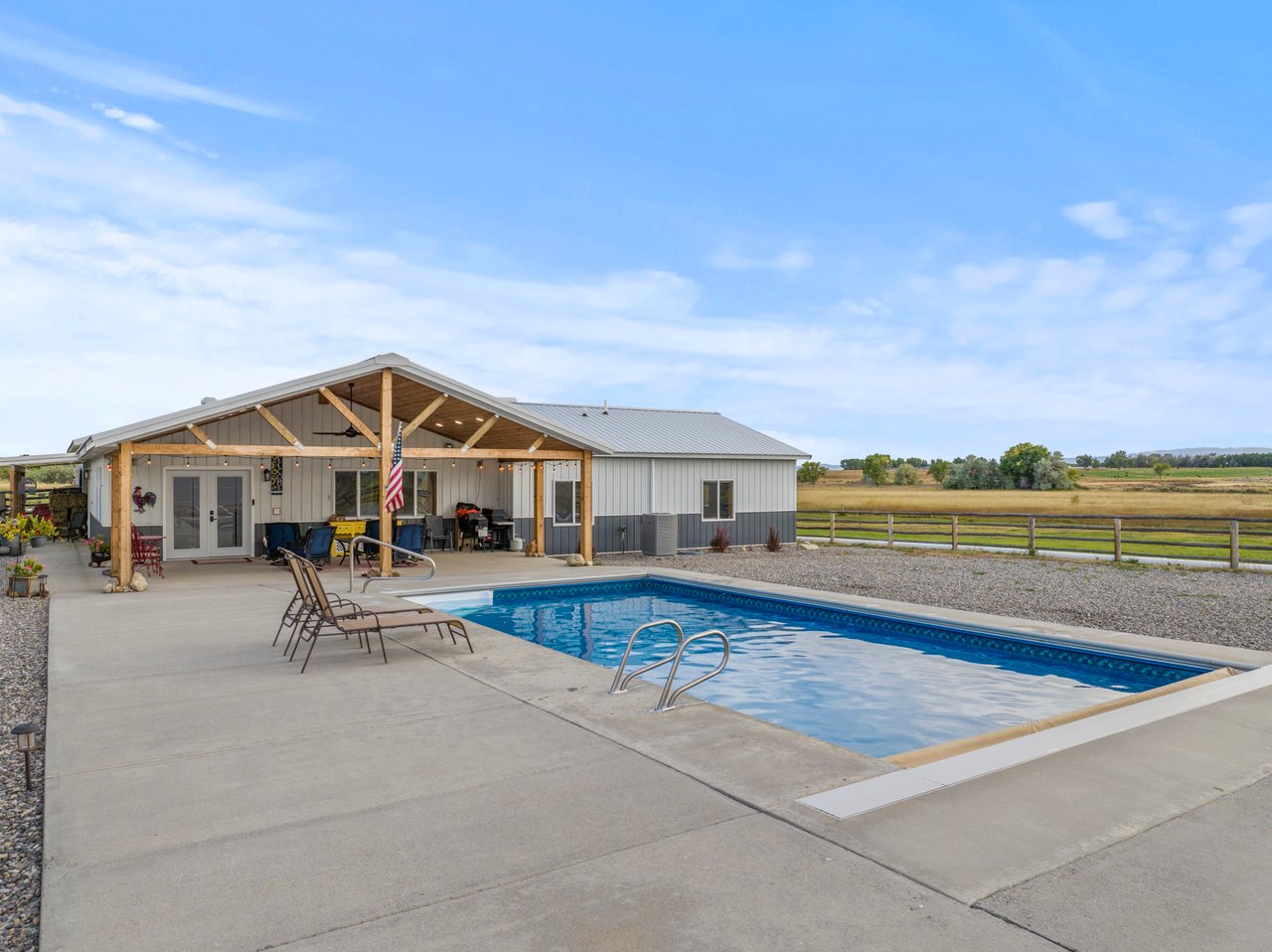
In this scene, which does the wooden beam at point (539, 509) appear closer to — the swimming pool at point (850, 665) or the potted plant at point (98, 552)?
the swimming pool at point (850, 665)

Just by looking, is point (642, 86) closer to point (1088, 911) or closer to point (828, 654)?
point (828, 654)

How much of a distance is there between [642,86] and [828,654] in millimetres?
14448

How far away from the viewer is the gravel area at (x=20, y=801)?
3.10 metres

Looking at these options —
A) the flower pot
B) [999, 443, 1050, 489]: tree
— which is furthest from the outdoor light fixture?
[999, 443, 1050, 489]: tree

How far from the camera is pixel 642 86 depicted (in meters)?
18.6

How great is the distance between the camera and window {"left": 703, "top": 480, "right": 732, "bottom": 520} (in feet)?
69.5

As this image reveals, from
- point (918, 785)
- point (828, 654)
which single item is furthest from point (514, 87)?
point (918, 785)

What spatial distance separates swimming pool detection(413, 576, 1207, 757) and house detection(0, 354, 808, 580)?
394 centimetres

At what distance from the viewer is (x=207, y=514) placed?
55.1 ft

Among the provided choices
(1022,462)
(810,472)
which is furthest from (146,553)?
(810,472)

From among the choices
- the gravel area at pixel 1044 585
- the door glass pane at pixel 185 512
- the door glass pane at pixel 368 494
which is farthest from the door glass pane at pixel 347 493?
the gravel area at pixel 1044 585

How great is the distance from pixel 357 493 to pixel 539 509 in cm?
410

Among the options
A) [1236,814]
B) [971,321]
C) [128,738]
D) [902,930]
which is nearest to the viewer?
[902,930]

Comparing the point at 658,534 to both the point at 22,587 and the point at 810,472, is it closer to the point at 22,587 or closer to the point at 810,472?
the point at 22,587
